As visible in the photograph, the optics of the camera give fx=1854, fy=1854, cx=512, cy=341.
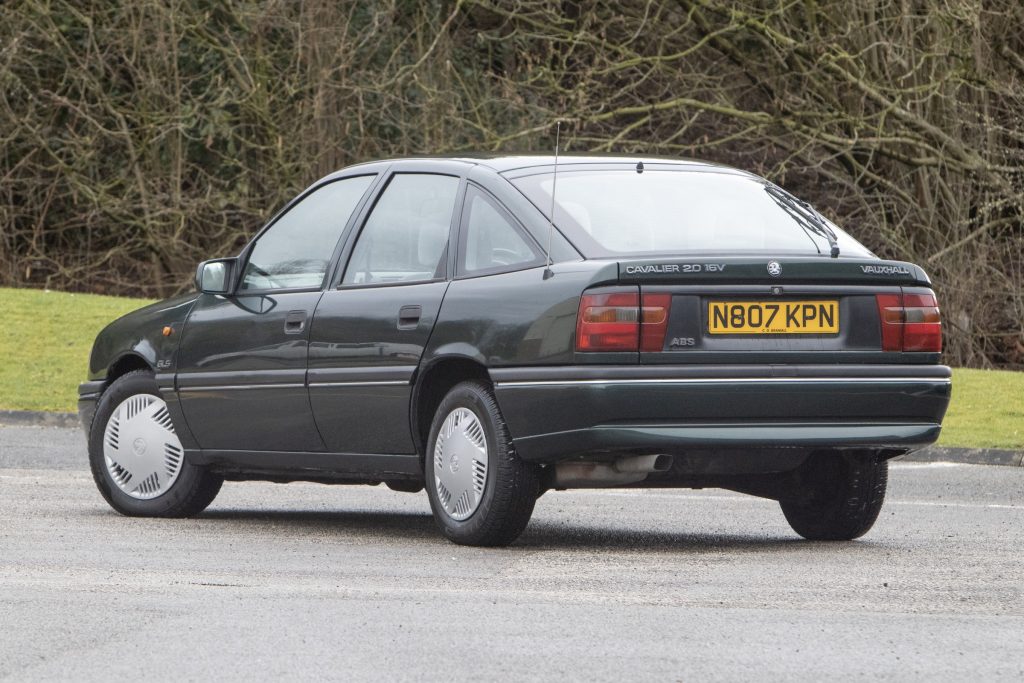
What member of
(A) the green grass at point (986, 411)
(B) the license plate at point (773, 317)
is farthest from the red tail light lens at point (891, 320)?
(A) the green grass at point (986, 411)

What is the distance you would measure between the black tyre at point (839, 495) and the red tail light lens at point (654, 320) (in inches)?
52.8

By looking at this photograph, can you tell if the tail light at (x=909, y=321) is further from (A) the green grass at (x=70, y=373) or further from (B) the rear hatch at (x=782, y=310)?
(A) the green grass at (x=70, y=373)

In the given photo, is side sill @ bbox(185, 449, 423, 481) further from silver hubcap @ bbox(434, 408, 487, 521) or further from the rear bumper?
the rear bumper

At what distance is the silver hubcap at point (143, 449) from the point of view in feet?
29.7

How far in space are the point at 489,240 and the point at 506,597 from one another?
197 centimetres

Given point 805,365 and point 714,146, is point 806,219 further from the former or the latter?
point 714,146

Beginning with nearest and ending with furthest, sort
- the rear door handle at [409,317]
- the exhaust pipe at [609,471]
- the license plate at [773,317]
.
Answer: the license plate at [773,317], the exhaust pipe at [609,471], the rear door handle at [409,317]

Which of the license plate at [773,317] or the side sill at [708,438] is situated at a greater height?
the license plate at [773,317]

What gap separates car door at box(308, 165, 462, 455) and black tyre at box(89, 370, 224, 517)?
112 cm

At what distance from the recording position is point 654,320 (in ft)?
23.3

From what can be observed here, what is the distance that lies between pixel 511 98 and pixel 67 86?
7.14 m

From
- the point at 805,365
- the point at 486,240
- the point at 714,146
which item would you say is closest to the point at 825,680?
the point at 805,365

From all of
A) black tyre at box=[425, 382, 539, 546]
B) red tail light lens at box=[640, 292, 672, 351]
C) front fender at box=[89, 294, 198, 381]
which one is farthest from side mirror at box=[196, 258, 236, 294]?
red tail light lens at box=[640, 292, 672, 351]

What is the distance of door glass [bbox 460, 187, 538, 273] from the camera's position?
765cm
